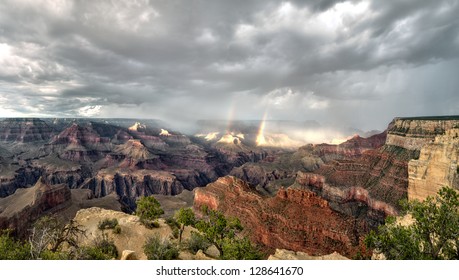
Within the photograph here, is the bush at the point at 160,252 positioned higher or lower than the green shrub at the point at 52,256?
lower

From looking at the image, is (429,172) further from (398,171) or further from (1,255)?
(1,255)

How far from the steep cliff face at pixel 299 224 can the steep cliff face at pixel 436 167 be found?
16396 mm

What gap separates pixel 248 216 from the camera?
66.4 metres

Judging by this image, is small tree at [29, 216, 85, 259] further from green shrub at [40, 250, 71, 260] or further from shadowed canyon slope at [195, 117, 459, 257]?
shadowed canyon slope at [195, 117, 459, 257]

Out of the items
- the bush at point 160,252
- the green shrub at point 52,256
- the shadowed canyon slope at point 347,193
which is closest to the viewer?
the green shrub at point 52,256

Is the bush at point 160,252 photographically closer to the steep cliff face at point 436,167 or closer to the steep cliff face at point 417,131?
the steep cliff face at point 436,167

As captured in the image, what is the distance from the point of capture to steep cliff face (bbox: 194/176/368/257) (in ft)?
168

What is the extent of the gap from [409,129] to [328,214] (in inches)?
2568

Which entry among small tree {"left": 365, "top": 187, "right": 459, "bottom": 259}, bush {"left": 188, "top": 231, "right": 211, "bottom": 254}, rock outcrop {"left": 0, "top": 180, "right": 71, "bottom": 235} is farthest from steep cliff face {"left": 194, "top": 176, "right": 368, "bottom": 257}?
rock outcrop {"left": 0, "top": 180, "right": 71, "bottom": 235}

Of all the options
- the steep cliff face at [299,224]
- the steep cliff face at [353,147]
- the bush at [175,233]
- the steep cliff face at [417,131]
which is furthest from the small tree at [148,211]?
the steep cliff face at [353,147]

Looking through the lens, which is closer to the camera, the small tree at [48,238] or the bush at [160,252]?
the small tree at [48,238]

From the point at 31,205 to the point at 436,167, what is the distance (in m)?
119

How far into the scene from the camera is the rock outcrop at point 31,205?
77625 millimetres

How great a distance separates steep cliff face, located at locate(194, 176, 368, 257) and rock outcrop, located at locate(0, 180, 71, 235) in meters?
65.4
